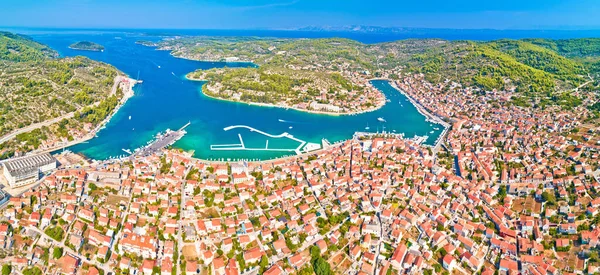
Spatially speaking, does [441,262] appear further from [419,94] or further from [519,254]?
[419,94]

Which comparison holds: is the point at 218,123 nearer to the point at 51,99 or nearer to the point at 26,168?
the point at 26,168

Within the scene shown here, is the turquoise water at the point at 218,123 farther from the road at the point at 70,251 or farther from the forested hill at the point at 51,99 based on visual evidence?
the road at the point at 70,251

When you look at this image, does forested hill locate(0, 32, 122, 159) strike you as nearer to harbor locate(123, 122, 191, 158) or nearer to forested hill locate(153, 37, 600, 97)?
harbor locate(123, 122, 191, 158)

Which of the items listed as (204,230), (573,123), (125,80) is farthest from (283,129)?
(125,80)

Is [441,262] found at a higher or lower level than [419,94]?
lower

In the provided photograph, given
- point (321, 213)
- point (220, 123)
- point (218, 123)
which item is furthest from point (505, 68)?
point (321, 213)

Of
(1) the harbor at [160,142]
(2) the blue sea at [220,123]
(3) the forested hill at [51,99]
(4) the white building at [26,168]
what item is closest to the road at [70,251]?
(4) the white building at [26,168]

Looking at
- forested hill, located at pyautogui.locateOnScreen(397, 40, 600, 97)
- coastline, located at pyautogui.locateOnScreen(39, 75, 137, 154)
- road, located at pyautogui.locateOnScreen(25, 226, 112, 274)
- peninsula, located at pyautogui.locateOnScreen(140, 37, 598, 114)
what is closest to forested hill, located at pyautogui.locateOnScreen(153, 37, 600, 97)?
forested hill, located at pyautogui.locateOnScreen(397, 40, 600, 97)
